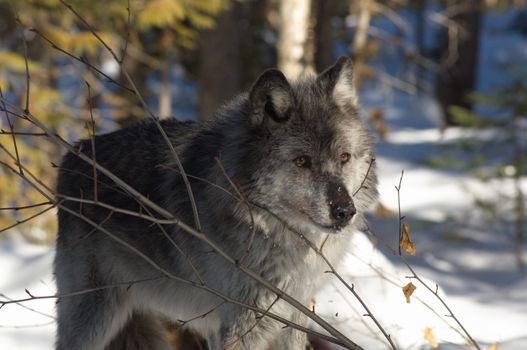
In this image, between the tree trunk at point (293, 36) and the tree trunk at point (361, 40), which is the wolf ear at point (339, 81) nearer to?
the tree trunk at point (293, 36)

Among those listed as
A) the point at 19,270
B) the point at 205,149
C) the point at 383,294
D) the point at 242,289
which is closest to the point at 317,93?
the point at 205,149

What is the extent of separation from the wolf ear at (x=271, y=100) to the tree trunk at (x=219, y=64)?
27.2 ft

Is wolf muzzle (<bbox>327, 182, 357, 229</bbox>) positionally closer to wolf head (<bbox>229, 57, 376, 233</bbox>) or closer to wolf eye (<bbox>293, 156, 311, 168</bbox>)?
wolf head (<bbox>229, 57, 376, 233</bbox>)

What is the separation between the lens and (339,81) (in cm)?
385

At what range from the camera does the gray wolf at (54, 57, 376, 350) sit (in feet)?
11.5

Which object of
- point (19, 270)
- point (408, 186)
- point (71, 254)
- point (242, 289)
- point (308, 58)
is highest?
point (408, 186)

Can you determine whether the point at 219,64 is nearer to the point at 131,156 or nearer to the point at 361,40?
the point at 361,40

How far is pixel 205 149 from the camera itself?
12.9 feet

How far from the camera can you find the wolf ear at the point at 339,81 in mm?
3834

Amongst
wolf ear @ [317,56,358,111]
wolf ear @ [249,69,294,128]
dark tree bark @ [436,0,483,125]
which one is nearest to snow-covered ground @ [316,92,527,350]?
wolf ear @ [249,69,294,128]

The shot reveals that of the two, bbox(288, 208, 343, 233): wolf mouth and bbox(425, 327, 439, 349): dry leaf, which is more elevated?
bbox(288, 208, 343, 233): wolf mouth

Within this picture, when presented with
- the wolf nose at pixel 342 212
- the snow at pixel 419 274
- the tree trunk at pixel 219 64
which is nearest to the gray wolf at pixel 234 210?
the wolf nose at pixel 342 212

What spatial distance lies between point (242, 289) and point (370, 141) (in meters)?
1.15

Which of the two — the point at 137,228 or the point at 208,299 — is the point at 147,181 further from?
the point at 208,299
